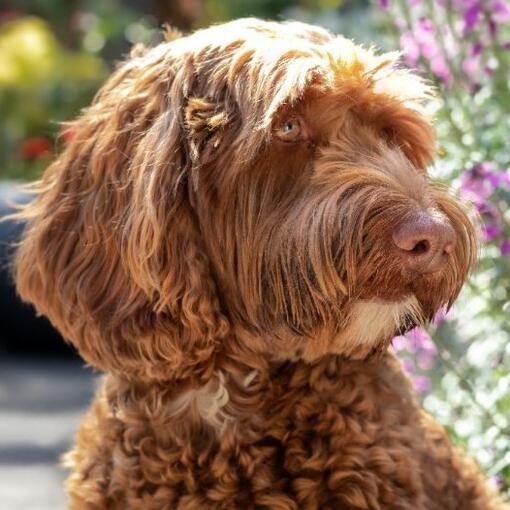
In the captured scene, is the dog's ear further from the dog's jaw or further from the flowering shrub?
the flowering shrub

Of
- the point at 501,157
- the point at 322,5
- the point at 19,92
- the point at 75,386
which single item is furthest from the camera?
the point at 322,5

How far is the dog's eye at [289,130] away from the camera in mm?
2783

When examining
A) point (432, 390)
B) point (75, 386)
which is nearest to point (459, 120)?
point (432, 390)

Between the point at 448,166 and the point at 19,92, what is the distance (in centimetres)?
783

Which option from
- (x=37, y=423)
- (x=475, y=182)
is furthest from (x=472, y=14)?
(x=37, y=423)

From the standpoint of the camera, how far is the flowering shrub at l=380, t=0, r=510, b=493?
11.9 feet

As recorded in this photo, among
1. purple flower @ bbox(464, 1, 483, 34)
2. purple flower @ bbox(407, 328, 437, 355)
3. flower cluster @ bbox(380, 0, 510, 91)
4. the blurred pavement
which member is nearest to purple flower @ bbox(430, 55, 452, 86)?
flower cluster @ bbox(380, 0, 510, 91)

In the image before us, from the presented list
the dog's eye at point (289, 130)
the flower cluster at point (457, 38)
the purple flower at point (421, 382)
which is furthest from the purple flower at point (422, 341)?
the dog's eye at point (289, 130)

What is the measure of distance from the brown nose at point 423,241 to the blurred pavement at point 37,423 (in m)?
3.02

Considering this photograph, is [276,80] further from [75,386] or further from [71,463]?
[75,386]

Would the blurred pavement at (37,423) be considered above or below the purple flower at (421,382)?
above

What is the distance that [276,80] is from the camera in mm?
2785

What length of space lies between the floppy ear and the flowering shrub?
91 cm

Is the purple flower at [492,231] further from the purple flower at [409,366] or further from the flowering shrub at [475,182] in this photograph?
the purple flower at [409,366]
